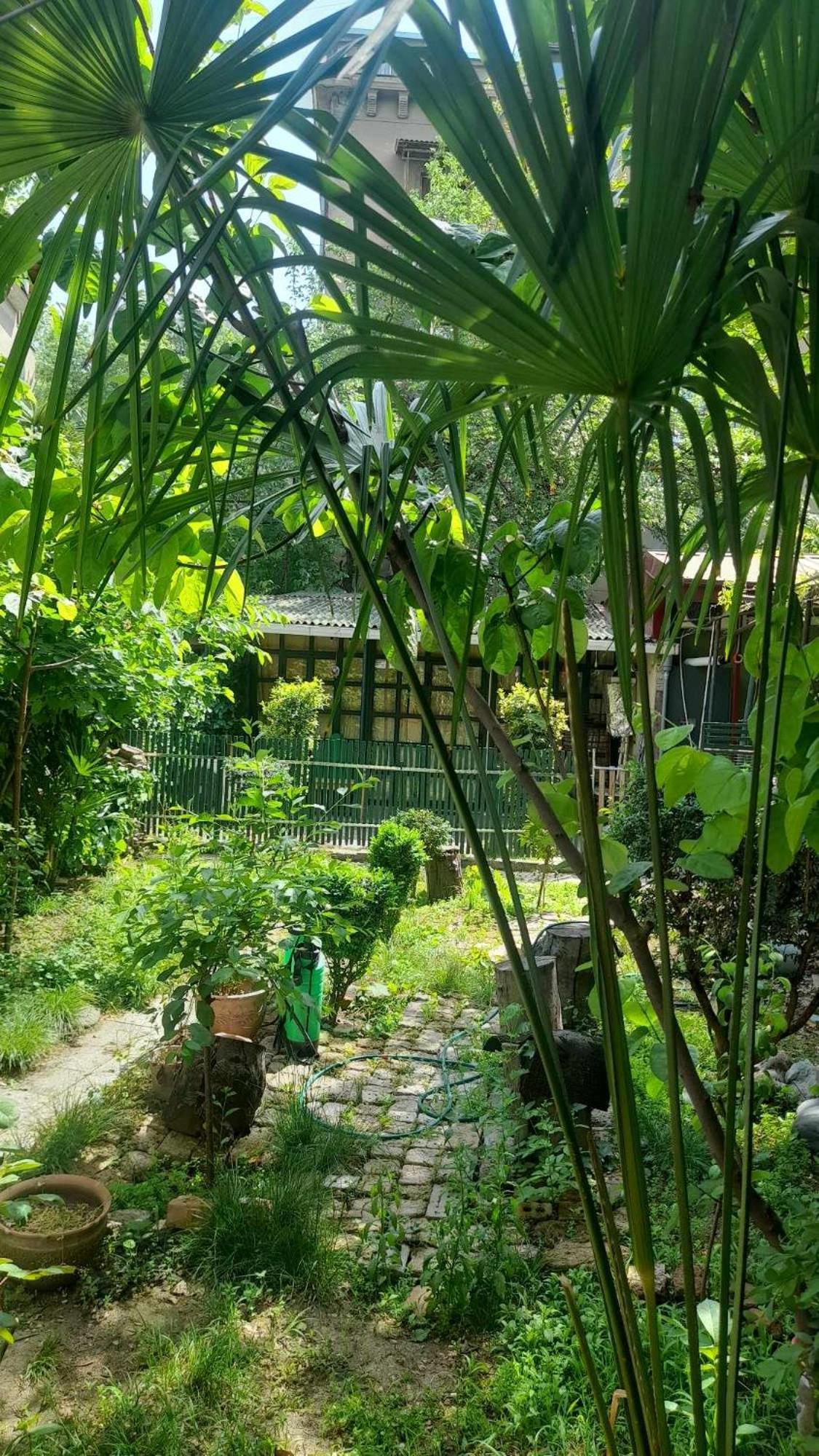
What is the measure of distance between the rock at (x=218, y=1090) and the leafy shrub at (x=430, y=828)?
493 cm

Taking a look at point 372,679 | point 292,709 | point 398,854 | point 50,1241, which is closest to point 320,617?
point 372,679

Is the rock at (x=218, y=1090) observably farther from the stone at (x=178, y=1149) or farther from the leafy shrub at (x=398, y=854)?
the leafy shrub at (x=398, y=854)

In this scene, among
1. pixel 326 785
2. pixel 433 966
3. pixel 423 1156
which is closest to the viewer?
pixel 423 1156

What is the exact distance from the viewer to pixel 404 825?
362 inches

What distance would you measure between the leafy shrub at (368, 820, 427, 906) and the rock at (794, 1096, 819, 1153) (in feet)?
14.9

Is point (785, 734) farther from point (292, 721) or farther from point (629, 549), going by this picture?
point (292, 721)

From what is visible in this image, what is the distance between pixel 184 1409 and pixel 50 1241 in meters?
0.83

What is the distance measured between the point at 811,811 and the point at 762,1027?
45.1 inches

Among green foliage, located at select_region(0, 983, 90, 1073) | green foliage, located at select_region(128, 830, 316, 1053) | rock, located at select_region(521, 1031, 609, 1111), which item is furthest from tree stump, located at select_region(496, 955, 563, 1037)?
green foliage, located at select_region(0, 983, 90, 1073)

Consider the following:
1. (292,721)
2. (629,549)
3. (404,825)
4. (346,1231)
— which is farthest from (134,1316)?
(292,721)

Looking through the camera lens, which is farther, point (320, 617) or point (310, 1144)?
point (320, 617)

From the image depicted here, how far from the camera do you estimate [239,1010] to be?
4867 mm

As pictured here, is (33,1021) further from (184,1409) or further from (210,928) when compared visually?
(184,1409)

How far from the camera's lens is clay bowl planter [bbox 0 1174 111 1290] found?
10.2 ft
